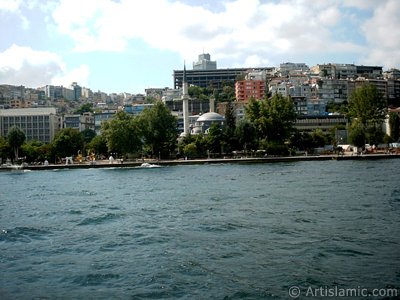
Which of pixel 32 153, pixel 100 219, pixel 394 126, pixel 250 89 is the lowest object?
pixel 100 219

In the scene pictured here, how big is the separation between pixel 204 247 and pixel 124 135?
65073 mm

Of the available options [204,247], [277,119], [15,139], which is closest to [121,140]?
[15,139]

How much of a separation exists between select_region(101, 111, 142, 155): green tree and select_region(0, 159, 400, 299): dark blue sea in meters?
51.3

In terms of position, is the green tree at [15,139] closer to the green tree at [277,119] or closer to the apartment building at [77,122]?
the apartment building at [77,122]

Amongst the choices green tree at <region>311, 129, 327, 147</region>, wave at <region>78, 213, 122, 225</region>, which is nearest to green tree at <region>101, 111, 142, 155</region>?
green tree at <region>311, 129, 327, 147</region>

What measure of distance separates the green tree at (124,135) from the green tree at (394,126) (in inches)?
1638

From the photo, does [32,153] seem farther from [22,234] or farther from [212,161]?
[22,234]

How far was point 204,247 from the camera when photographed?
621 inches

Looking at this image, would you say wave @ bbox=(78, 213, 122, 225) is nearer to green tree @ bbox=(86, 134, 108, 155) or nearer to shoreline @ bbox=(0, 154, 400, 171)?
shoreline @ bbox=(0, 154, 400, 171)

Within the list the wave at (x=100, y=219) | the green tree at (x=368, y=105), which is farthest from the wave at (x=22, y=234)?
the green tree at (x=368, y=105)

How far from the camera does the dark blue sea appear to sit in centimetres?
1198

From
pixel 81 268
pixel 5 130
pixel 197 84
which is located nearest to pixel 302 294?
pixel 81 268

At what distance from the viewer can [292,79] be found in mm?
133000

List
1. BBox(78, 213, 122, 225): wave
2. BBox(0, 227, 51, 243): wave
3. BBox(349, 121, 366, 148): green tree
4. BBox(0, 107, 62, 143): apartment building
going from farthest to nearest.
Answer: BBox(0, 107, 62, 143): apartment building → BBox(349, 121, 366, 148): green tree → BBox(78, 213, 122, 225): wave → BBox(0, 227, 51, 243): wave
